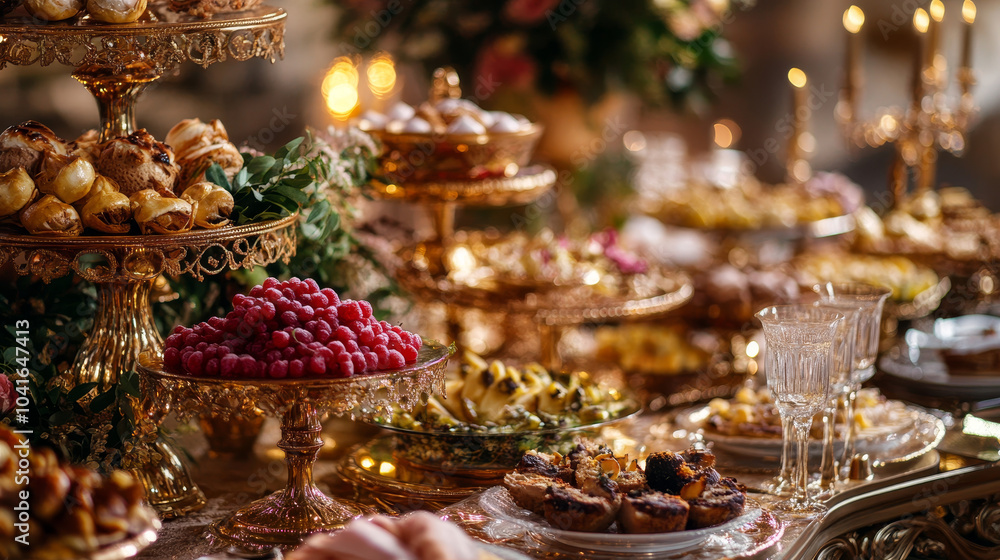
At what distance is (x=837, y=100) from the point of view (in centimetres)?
560

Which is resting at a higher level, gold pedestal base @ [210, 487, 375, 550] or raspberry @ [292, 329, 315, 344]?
raspberry @ [292, 329, 315, 344]

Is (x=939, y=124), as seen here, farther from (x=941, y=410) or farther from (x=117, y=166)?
(x=117, y=166)

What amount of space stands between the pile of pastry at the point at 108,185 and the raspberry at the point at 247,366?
0.83ft

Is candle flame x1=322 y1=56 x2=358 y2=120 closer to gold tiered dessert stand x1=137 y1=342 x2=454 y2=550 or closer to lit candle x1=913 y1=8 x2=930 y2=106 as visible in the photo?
lit candle x1=913 y1=8 x2=930 y2=106

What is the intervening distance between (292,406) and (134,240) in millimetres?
341

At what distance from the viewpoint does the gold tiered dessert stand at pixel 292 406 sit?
1476 mm

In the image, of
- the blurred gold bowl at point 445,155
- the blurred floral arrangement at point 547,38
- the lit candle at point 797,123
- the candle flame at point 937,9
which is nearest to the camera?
the blurred gold bowl at point 445,155

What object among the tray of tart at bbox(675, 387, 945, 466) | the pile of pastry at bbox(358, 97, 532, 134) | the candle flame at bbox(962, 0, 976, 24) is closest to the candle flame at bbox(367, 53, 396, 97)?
the pile of pastry at bbox(358, 97, 532, 134)

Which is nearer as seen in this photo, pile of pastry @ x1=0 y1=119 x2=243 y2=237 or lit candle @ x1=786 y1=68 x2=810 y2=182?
pile of pastry @ x1=0 y1=119 x2=243 y2=237

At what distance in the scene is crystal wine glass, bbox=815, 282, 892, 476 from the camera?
1.90 m

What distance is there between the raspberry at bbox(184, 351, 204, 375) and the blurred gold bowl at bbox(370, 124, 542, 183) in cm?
88

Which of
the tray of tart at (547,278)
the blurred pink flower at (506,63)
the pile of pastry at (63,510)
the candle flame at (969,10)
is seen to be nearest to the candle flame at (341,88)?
the blurred pink flower at (506,63)

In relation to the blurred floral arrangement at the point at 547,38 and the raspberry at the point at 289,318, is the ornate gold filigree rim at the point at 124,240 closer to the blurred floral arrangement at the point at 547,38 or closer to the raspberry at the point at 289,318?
the raspberry at the point at 289,318

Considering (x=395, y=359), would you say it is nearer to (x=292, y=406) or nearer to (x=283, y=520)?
(x=292, y=406)
